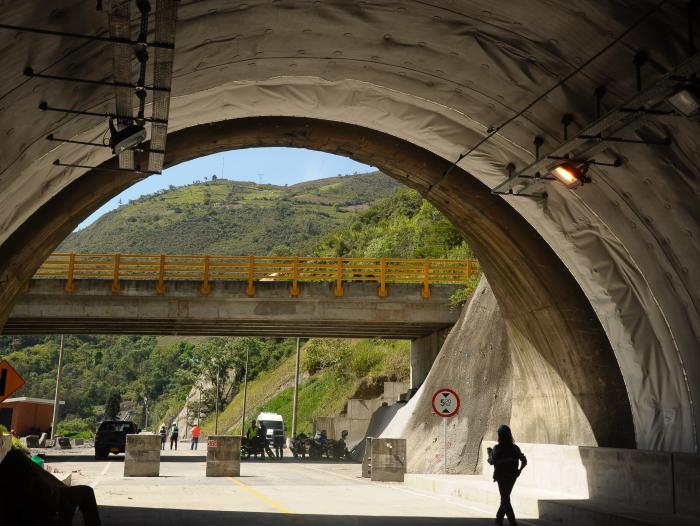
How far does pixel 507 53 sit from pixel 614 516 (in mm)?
6441

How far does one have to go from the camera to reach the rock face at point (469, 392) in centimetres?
2817

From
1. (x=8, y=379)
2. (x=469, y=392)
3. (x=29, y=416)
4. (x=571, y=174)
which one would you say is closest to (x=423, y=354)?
(x=469, y=392)

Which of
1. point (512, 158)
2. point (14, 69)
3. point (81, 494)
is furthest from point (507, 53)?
point (81, 494)

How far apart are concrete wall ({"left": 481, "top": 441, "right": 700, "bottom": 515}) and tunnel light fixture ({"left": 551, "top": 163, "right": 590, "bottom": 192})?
13.6ft

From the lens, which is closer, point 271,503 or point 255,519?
point 255,519

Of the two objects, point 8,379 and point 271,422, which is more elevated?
point 8,379

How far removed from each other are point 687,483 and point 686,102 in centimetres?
572

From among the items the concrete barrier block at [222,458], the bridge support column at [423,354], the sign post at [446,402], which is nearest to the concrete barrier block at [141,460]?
the concrete barrier block at [222,458]

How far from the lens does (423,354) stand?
142 ft

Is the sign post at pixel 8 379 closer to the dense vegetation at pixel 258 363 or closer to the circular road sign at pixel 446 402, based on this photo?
the circular road sign at pixel 446 402

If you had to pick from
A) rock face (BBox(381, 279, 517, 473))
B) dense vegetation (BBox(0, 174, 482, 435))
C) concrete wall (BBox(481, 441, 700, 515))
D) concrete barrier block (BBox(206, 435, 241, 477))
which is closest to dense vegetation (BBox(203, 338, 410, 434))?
dense vegetation (BBox(0, 174, 482, 435))

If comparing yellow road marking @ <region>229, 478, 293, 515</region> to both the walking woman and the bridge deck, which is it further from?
the bridge deck

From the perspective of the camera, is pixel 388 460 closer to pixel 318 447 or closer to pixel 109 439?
pixel 109 439

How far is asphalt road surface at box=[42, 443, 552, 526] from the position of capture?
14.1 meters
